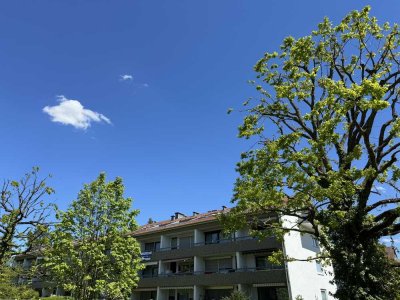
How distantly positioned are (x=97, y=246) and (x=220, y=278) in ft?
47.3

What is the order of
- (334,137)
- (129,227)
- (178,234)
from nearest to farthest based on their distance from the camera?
(334,137), (129,227), (178,234)

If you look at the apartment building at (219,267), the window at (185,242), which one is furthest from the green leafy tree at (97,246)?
the window at (185,242)

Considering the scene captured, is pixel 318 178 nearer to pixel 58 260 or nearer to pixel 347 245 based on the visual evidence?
pixel 347 245

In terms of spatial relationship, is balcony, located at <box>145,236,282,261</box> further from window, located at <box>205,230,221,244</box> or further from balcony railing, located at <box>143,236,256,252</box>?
window, located at <box>205,230,221,244</box>

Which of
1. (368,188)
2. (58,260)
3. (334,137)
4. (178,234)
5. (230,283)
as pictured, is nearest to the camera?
(334,137)

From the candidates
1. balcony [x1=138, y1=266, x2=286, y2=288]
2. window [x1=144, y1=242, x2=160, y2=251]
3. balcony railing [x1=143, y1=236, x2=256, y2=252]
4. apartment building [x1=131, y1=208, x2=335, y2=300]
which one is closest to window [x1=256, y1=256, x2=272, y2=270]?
apartment building [x1=131, y1=208, x2=335, y2=300]

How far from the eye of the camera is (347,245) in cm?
1541

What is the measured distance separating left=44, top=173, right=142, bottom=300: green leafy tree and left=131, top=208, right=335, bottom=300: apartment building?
7531 mm

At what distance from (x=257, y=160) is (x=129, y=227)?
1201 cm

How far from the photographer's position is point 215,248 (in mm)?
34094

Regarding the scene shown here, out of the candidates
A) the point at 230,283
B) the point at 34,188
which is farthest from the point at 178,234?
the point at 34,188

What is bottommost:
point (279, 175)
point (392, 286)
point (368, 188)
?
point (392, 286)

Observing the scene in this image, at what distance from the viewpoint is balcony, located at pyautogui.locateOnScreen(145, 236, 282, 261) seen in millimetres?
30203

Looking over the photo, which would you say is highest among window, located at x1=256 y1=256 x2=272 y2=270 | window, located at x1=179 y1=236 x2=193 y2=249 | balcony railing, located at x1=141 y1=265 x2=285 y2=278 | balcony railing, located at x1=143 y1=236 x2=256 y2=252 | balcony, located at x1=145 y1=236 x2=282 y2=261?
window, located at x1=179 y1=236 x2=193 y2=249
